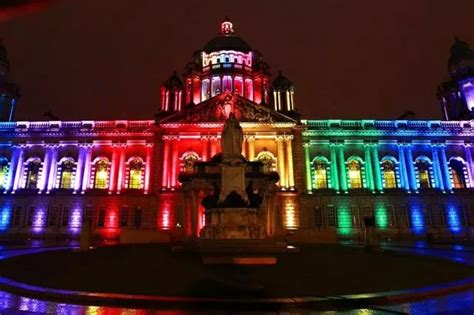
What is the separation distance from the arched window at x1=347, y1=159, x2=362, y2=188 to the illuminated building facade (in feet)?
0.44

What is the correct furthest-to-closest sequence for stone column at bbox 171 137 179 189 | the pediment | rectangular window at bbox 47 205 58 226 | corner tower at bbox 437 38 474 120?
1. corner tower at bbox 437 38 474 120
2. the pediment
3. rectangular window at bbox 47 205 58 226
4. stone column at bbox 171 137 179 189

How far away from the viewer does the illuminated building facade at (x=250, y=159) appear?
42062 mm

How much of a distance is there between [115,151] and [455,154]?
4597 centimetres

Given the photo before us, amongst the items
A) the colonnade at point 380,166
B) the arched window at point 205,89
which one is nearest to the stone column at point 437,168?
the colonnade at point 380,166

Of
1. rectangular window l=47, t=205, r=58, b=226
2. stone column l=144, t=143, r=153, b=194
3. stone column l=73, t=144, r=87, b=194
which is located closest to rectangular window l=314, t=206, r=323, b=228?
stone column l=144, t=143, r=153, b=194

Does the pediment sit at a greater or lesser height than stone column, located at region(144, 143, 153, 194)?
greater

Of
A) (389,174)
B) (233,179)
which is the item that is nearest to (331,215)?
(389,174)

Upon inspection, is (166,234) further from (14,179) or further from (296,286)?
(14,179)

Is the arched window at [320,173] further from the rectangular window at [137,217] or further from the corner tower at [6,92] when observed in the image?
the corner tower at [6,92]

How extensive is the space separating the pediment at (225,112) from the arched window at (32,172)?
1773 cm

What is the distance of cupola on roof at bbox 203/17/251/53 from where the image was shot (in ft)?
192

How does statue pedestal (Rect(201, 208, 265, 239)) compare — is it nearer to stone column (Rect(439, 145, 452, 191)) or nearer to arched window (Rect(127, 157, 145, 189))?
arched window (Rect(127, 157, 145, 189))

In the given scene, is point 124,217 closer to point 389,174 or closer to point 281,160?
point 281,160

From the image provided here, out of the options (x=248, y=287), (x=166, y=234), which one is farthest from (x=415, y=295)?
(x=166, y=234)
